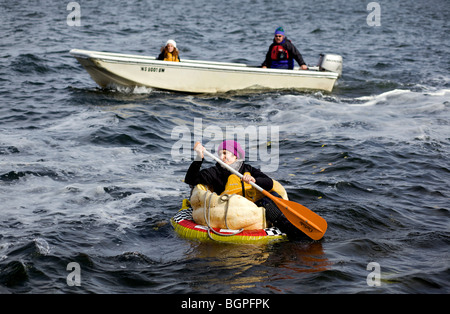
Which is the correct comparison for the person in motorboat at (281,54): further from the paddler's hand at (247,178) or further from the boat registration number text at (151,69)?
the paddler's hand at (247,178)

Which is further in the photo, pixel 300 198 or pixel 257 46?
pixel 257 46

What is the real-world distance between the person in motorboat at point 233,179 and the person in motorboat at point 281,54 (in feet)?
26.4

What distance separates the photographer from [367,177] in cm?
938

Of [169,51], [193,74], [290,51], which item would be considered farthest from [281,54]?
[169,51]

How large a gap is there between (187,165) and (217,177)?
2895mm

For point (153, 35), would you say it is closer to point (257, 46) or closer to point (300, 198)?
point (257, 46)

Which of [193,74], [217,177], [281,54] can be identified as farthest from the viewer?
[281,54]

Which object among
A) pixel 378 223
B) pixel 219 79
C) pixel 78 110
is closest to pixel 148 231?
pixel 378 223


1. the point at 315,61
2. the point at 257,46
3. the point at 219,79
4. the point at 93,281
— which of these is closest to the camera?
the point at 93,281

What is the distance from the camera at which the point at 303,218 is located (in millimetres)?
6723

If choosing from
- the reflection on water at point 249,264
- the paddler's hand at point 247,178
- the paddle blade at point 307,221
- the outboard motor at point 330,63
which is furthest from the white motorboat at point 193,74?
the reflection on water at point 249,264

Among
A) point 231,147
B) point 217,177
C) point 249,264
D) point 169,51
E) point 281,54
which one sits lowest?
point 249,264

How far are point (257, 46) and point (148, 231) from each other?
16041 millimetres

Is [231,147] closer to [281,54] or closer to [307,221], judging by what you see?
[307,221]
